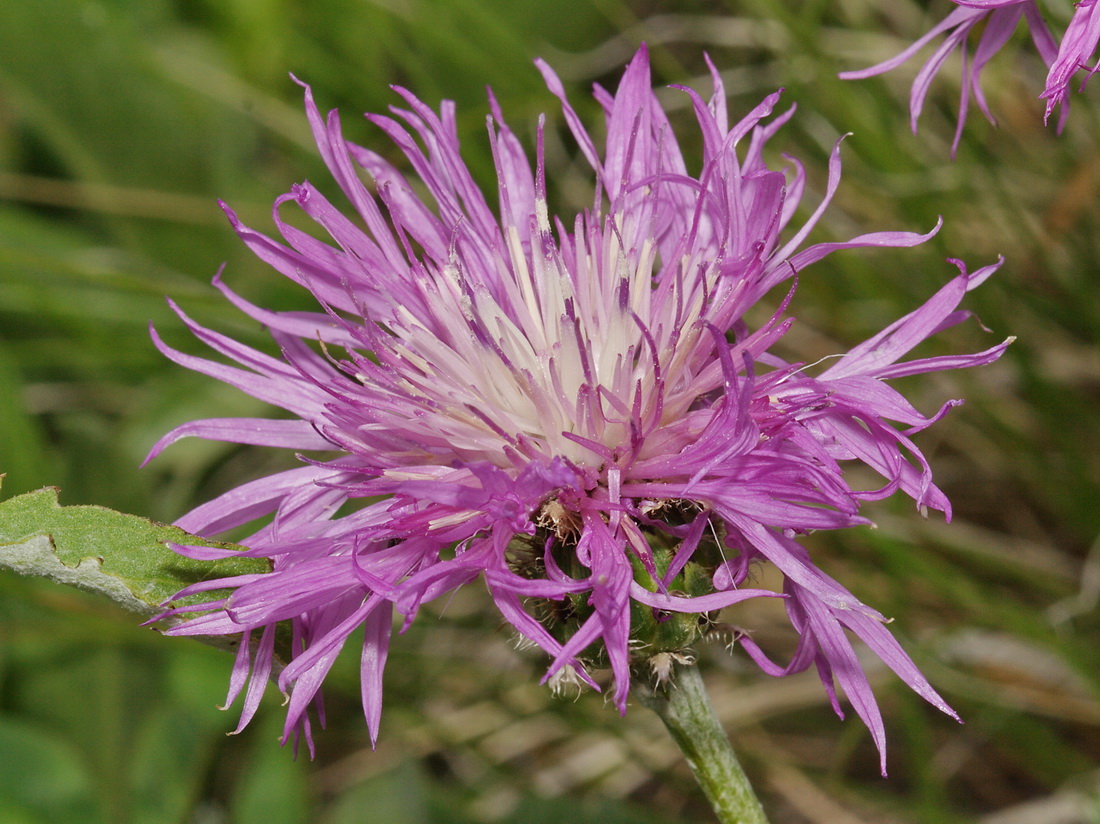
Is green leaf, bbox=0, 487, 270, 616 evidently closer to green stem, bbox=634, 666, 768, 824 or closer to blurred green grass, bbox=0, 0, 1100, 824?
green stem, bbox=634, 666, 768, 824

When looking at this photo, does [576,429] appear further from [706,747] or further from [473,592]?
[473,592]

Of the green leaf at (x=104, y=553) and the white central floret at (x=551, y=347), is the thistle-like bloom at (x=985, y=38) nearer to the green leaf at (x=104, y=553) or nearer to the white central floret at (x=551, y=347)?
the white central floret at (x=551, y=347)

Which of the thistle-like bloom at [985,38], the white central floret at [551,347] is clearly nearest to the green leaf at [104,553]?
the white central floret at [551,347]

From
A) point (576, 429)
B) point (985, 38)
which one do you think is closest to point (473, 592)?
point (576, 429)

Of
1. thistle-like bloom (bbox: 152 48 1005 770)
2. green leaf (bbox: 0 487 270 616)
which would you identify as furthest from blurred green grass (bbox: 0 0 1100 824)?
green leaf (bbox: 0 487 270 616)

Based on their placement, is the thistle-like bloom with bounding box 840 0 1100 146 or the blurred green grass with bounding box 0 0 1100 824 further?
the blurred green grass with bounding box 0 0 1100 824

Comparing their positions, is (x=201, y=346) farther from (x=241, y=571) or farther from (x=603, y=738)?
(x=241, y=571)
